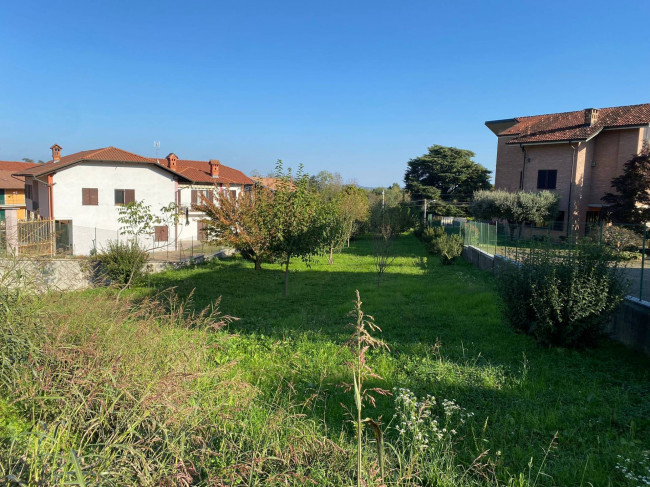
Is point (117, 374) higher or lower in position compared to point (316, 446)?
higher

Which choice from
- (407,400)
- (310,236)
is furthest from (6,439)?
(310,236)

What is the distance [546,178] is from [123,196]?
2757 centimetres

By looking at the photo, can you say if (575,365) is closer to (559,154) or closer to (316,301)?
(316,301)

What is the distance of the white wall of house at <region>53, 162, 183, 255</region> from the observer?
2528cm

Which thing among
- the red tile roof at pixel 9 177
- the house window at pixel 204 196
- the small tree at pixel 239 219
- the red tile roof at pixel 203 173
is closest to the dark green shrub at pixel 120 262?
the small tree at pixel 239 219

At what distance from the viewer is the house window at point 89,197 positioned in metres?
25.9

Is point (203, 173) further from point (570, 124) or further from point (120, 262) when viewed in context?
point (570, 124)

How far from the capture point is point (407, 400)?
170 inches

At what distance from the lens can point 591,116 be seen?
27.2m

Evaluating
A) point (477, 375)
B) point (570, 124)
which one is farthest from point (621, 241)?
point (570, 124)

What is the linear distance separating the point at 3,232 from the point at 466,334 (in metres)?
8.78

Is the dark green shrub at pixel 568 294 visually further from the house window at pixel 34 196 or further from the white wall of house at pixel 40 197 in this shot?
the house window at pixel 34 196

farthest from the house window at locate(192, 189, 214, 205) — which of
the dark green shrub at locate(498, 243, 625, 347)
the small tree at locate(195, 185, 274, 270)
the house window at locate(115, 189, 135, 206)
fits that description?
the dark green shrub at locate(498, 243, 625, 347)

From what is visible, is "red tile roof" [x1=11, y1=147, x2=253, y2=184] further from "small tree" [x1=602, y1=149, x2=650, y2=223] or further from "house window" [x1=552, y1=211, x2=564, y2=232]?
"small tree" [x1=602, y1=149, x2=650, y2=223]
